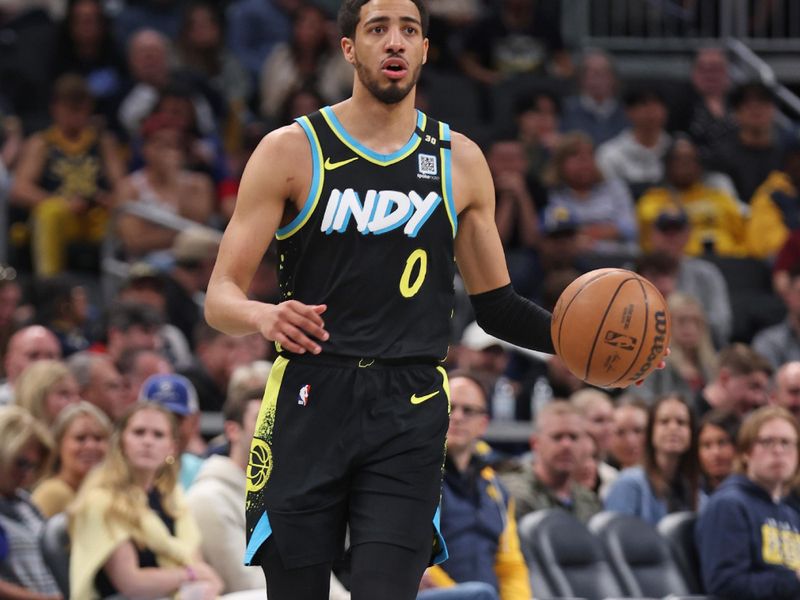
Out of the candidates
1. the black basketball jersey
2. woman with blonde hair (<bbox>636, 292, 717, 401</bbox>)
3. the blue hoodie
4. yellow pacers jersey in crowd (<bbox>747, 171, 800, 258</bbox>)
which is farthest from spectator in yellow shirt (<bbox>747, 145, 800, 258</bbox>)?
the black basketball jersey

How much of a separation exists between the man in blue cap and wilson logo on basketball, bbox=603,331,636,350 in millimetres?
4327

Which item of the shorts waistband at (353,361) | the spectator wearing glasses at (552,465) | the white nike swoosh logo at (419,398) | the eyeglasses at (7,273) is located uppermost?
the eyeglasses at (7,273)

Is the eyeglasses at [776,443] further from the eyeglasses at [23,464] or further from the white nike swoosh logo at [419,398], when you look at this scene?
the white nike swoosh logo at [419,398]

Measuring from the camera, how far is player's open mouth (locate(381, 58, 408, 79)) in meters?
4.50

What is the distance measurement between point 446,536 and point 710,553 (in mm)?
1470

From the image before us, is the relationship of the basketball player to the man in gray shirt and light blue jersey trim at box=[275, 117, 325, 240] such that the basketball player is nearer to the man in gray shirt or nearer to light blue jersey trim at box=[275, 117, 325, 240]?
light blue jersey trim at box=[275, 117, 325, 240]

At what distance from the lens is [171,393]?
8.72 meters

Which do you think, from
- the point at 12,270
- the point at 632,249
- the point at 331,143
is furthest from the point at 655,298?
the point at 632,249

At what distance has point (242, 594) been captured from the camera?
22.9 ft

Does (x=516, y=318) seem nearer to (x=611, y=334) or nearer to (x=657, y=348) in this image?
(x=611, y=334)

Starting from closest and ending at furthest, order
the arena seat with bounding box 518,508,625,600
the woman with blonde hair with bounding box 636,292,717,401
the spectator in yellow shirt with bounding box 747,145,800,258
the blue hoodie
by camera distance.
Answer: the blue hoodie
the arena seat with bounding box 518,508,625,600
the woman with blonde hair with bounding box 636,292,717,401
the spectator in yellow shirt with bounding box 747,145,800,258

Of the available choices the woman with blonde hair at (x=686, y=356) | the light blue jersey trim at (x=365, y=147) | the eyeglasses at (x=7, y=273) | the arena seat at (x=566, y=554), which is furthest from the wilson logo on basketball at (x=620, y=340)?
the eyeglasses at (x=7, y=273)

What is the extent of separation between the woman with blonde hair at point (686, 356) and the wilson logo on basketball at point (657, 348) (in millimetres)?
6503

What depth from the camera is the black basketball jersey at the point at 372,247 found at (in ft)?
14.5
